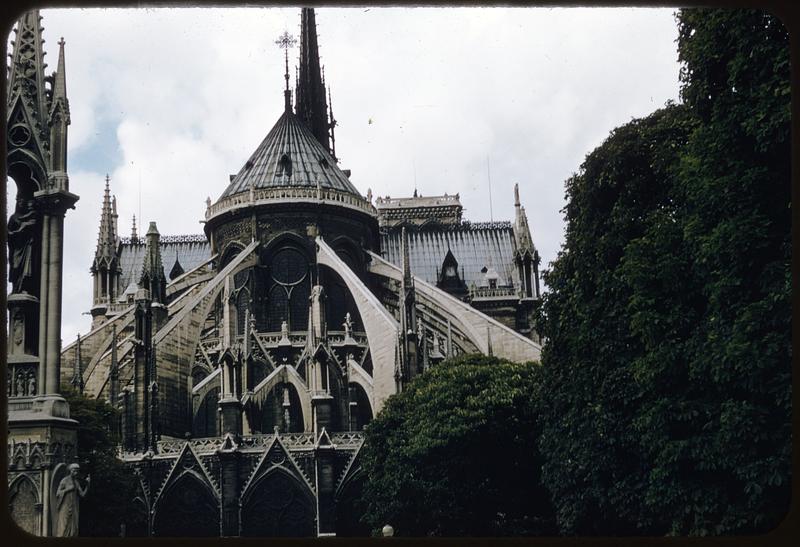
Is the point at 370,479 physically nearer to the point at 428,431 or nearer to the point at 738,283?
the point at 428,431

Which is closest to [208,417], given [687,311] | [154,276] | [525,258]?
[154,276]

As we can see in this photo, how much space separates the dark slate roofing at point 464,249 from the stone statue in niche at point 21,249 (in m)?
61.5

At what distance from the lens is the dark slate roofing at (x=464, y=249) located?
82062 mm

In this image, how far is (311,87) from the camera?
95.4 m

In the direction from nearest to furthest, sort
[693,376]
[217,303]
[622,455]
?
[693,376]
[622,455]
[217,303]

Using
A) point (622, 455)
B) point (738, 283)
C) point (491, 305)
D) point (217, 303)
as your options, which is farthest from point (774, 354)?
point (491, 305)

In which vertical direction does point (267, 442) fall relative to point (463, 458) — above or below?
above

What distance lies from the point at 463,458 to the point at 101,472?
10.6m

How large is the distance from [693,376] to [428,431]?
18.7m

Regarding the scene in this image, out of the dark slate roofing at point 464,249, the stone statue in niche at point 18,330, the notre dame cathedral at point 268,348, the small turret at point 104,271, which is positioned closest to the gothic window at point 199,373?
the notre dame cathedral at point 268,348

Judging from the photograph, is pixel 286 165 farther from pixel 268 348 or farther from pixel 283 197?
pixel 268 348

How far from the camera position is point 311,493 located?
51188mm

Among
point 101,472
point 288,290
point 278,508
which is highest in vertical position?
point 288,290

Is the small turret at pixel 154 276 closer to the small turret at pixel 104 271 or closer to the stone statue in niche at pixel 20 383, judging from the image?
the small turret at pixel 104 271
